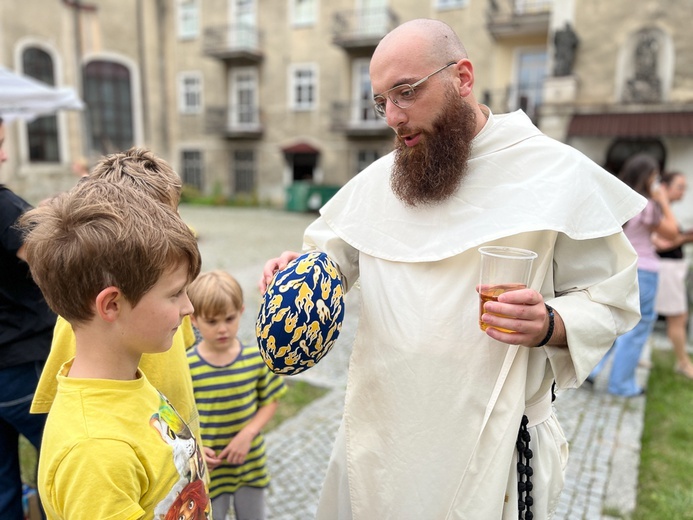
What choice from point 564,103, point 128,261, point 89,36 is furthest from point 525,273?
point 89,36

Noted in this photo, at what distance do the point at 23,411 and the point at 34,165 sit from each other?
20917mm

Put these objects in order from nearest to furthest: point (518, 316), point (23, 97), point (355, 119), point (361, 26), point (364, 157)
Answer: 1. point (518, 316)
2. point (23, 97)
3. point (361, 26)
4. point (355, 119)
5. point (364, 157)

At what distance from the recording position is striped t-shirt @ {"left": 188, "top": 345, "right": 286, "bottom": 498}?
2.24m

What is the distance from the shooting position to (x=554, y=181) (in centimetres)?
154

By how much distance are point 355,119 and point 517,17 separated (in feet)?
22.9

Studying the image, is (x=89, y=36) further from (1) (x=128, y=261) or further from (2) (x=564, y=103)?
(1) (x=128, y=261)

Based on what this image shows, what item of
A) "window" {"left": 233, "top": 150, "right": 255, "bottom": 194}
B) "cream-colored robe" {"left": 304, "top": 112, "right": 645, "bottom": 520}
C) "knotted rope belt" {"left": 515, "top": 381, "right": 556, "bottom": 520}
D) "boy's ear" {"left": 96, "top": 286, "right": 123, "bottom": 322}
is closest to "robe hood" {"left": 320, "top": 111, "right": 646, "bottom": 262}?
"cream-colored robe" {"left": 304, "top": 112, "right": 645, "bottom": 520}

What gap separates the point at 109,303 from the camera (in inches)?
46.8

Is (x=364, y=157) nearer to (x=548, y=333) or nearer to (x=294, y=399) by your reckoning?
(x=294, y=399)

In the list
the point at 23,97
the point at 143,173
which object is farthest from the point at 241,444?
the point at 23,97

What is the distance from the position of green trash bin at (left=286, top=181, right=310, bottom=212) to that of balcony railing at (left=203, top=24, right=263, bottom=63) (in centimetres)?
636

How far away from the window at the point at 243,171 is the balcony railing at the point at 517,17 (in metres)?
11.5

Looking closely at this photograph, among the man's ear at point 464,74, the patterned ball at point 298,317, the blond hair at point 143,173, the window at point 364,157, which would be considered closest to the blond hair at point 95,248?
the blond hair at point 143,173

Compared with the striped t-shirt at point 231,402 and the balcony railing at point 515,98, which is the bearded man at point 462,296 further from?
the balcony railing at point 515,98
